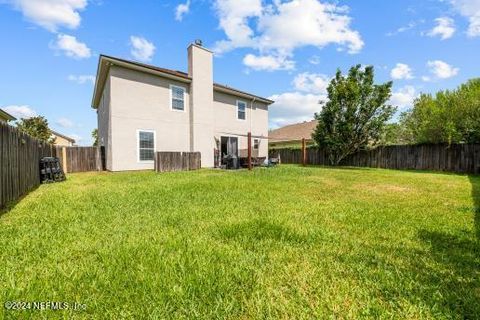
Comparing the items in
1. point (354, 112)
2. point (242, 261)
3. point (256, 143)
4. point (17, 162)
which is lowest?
point (242, 261)

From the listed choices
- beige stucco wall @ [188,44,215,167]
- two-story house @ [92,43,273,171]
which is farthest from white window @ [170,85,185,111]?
beige stucco wall @ [188,44,215,167]

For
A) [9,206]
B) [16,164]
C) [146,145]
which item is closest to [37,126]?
[146,145]

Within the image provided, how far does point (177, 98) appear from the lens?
16.3m

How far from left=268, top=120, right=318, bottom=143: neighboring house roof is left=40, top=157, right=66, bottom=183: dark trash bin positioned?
23.4m

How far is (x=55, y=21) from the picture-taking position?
38.9ft

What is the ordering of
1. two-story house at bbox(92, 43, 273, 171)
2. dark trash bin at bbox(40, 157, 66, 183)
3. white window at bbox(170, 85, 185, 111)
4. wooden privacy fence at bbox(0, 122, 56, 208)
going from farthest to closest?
white window at bbox(170, 85, 185, 111) < two-story house at bbox(92, 43, 273, 171) < dark trash bin at bbox(40, 157, 66, 183) < wooden privacy fence at bbox(0, 122, 56, 208)

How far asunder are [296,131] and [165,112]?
839 inches

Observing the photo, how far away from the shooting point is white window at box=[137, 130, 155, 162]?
14797 mm

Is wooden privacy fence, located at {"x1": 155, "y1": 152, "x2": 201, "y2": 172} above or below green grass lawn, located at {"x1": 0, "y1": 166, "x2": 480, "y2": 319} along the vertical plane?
above

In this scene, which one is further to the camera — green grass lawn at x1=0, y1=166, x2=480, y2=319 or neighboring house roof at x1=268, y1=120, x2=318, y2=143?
neighboring house roof at x1=268, y1=120, x2=318, y2=143

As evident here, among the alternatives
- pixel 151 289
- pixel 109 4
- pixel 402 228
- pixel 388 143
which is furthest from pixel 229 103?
pixel 151 289

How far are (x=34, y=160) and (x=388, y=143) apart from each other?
20.3m

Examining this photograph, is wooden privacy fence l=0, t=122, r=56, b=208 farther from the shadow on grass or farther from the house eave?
the house eave

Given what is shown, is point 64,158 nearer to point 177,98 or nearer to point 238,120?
point 177,98
